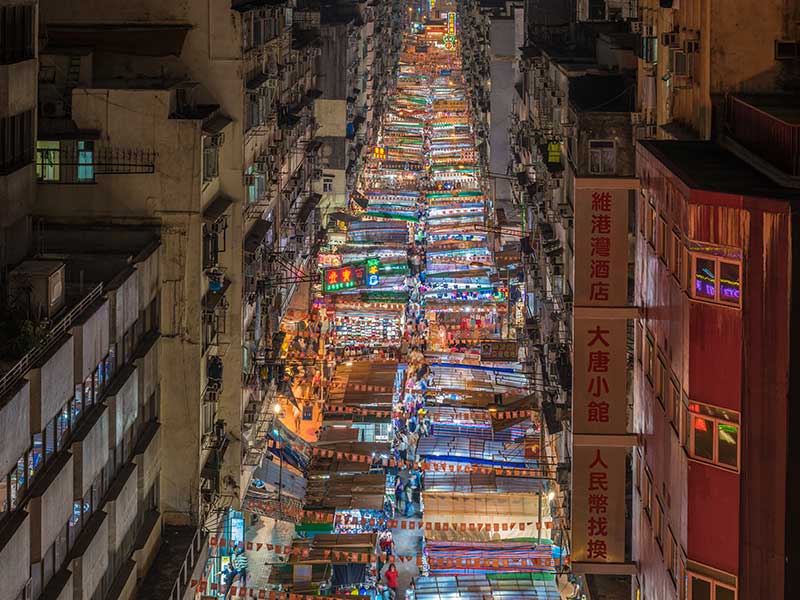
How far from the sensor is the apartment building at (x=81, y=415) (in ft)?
58.7

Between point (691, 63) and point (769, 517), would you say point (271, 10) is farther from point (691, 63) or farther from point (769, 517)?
point (769, 517)

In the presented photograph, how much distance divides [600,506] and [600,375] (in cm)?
236

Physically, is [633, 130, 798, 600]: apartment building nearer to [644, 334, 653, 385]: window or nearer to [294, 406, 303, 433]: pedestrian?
[644, 334, 653, 385]: window

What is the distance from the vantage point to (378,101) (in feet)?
362

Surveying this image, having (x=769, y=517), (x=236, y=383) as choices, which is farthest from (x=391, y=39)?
(x=769, y=517)

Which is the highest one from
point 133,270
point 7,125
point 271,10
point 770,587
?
point 271,10

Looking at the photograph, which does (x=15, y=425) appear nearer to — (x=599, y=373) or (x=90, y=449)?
(x=90, y=449)

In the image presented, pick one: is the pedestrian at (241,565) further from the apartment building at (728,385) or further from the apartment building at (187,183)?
the apartment building at (728,385)

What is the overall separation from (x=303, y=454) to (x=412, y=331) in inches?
763

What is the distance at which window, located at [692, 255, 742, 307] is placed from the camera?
15352 mm

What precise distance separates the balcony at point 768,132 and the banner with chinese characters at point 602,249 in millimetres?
2452

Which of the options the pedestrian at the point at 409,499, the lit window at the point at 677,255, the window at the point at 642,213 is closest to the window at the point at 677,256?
the lit window at the point at 677,255

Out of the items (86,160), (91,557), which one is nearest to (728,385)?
(91,557)

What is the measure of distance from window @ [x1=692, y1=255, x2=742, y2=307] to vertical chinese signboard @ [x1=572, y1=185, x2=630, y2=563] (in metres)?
5.76
